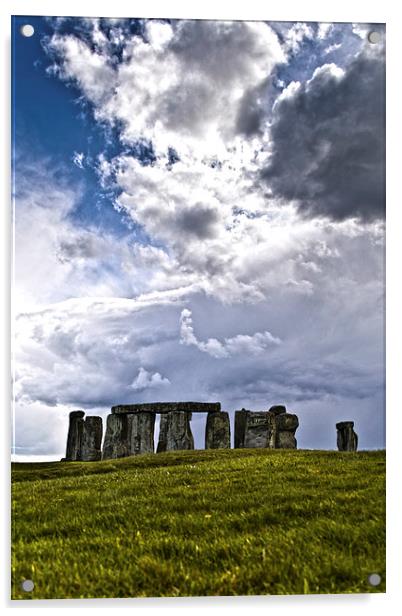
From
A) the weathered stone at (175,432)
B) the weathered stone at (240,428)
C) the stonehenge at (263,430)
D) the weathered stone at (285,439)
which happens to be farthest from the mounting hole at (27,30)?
the weathered stone at (285,439)

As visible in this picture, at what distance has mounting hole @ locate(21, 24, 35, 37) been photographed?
31.6 ft

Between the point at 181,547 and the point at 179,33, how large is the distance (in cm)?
674

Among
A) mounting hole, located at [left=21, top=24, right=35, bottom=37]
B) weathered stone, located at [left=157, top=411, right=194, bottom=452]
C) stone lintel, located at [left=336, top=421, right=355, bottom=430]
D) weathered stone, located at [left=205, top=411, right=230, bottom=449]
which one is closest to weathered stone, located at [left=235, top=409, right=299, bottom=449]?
weathered stone, located at [left=205, top=411, right=230, bottom=449]

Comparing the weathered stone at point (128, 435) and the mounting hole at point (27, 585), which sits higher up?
the weathered stone at point (128, 435)

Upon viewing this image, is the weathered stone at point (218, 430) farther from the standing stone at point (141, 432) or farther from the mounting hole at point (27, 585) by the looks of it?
the mounting hole at point (27, 585)

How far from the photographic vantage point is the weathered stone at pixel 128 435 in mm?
15505

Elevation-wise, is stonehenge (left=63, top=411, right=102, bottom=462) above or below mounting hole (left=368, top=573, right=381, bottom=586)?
above

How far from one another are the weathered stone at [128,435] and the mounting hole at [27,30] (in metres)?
8.09

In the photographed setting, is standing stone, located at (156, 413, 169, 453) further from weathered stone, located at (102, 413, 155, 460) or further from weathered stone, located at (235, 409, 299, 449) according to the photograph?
weathered stone, located at (235, 409, 299, 449)

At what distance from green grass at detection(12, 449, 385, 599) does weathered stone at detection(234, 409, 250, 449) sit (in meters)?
7.97

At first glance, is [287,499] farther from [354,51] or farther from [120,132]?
[354,51]

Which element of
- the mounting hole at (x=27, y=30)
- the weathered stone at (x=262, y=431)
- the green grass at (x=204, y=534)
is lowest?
the green grass at (x=204, y=534)

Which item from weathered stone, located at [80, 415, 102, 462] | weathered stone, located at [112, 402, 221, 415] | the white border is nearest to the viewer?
the white border
